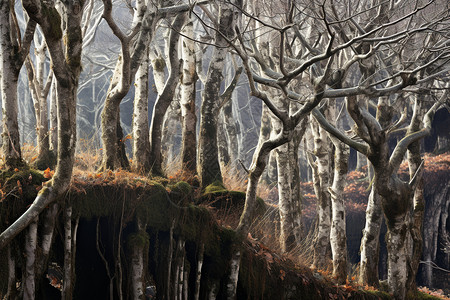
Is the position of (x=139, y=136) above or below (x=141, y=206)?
above

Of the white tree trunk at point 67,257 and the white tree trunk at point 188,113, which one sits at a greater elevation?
the white tree trunk at point 188,113

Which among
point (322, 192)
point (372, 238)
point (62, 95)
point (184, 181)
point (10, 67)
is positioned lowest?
point (372, 238)

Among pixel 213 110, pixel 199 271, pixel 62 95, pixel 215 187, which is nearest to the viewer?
pixel 62 95

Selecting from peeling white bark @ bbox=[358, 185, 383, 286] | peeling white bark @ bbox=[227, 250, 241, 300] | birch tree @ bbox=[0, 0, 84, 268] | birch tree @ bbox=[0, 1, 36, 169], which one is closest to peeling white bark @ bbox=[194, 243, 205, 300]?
peeling white bark @ bbox=[227, 250, 241, 300]

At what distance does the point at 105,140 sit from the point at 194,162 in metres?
2.25

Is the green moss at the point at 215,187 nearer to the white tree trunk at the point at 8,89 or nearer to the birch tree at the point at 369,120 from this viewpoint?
the birch tree at the point at 369,120

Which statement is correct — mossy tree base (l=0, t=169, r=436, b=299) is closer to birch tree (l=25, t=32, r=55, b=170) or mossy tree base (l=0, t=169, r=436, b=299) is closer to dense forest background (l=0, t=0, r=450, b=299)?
dense forest background (l=0, t=0, r=450, b=299)

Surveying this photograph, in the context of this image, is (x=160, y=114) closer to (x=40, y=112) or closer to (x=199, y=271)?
(x=40, y=112)

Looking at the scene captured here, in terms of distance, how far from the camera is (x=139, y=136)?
332 inches

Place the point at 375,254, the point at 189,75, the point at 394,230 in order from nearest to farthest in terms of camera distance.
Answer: the point at 394,230, the point at 375,254, the point at 189,75

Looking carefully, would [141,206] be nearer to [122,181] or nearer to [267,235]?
[122,181]

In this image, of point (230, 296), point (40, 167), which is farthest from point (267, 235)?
point (40, 167)

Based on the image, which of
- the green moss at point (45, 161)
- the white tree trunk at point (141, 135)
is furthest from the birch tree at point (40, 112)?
the white tree trunk at point (141, 135)

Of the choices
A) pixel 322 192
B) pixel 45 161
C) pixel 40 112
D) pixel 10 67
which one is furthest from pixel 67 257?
pixel 322 192
